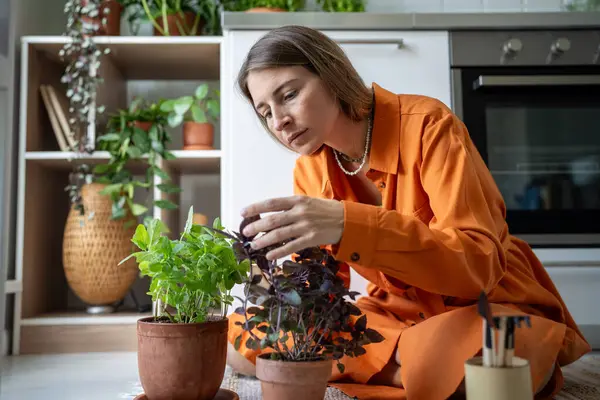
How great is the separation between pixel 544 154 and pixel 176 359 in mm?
A: 1371

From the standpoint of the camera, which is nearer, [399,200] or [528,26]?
[399,200]

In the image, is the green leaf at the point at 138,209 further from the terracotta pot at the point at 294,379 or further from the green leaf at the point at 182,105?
the terracotta pot at the point at 294,379

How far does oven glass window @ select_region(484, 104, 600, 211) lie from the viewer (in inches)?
67.9

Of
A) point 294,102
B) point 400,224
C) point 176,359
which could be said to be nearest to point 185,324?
point 176,359

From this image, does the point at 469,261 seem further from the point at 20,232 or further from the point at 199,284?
the point at 20,232

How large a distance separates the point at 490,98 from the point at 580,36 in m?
0.34

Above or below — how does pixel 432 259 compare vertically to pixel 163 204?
below

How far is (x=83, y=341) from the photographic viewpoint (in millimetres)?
1733

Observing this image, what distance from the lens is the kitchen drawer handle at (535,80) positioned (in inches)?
66.2

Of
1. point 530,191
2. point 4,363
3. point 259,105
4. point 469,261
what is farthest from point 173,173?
point 469,261

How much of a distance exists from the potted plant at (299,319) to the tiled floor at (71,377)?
0.51 m

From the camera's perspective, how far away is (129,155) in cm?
178

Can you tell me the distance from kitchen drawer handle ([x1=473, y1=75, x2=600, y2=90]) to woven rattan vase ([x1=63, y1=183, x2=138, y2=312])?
1208 millimetres

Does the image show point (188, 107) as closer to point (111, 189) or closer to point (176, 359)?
point (111, 189)
